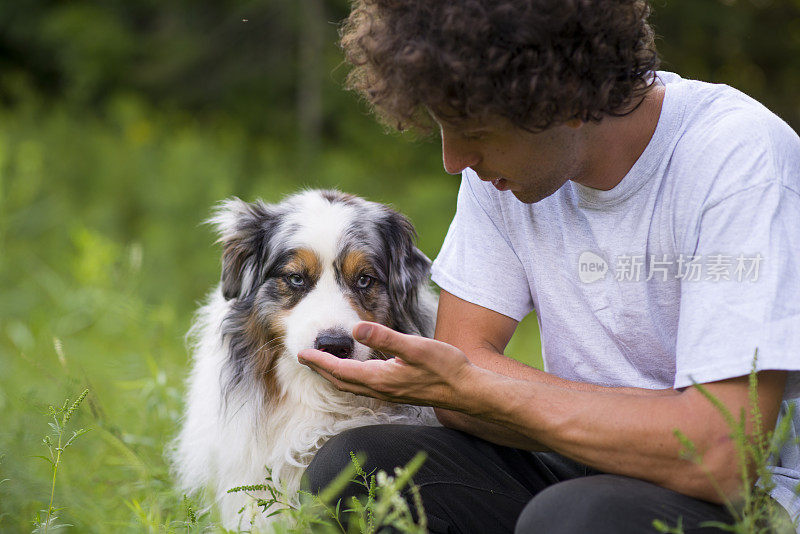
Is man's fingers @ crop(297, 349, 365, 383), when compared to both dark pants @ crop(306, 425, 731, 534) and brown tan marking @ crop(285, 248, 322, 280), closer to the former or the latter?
dark pants @ crop(306, 425, 731, 534)

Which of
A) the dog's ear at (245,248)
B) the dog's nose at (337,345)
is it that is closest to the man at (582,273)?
the dog's nose at (337,345)

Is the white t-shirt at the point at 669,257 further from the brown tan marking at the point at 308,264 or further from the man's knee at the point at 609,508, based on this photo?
the brown tan marking at the point at 308,264

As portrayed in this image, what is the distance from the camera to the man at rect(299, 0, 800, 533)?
1862 mm

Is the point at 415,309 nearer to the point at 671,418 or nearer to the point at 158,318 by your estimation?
the point at 671,418

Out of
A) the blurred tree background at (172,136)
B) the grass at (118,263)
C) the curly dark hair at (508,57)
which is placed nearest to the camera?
the curly dark hair at (508,57)

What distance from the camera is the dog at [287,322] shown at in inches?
109

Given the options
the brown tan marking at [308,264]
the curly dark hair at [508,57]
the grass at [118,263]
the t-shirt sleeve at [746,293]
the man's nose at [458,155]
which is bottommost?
the grass at [118,263]

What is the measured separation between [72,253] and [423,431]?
5716 millimetres

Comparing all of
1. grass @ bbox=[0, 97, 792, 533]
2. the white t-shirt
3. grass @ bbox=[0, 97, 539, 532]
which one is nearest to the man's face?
the white t-shirt

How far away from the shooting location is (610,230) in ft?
7.45

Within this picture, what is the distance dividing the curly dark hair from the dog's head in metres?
0.77

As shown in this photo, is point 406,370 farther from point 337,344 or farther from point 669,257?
point 669,257

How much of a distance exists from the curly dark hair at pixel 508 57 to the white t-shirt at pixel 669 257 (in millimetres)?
255
